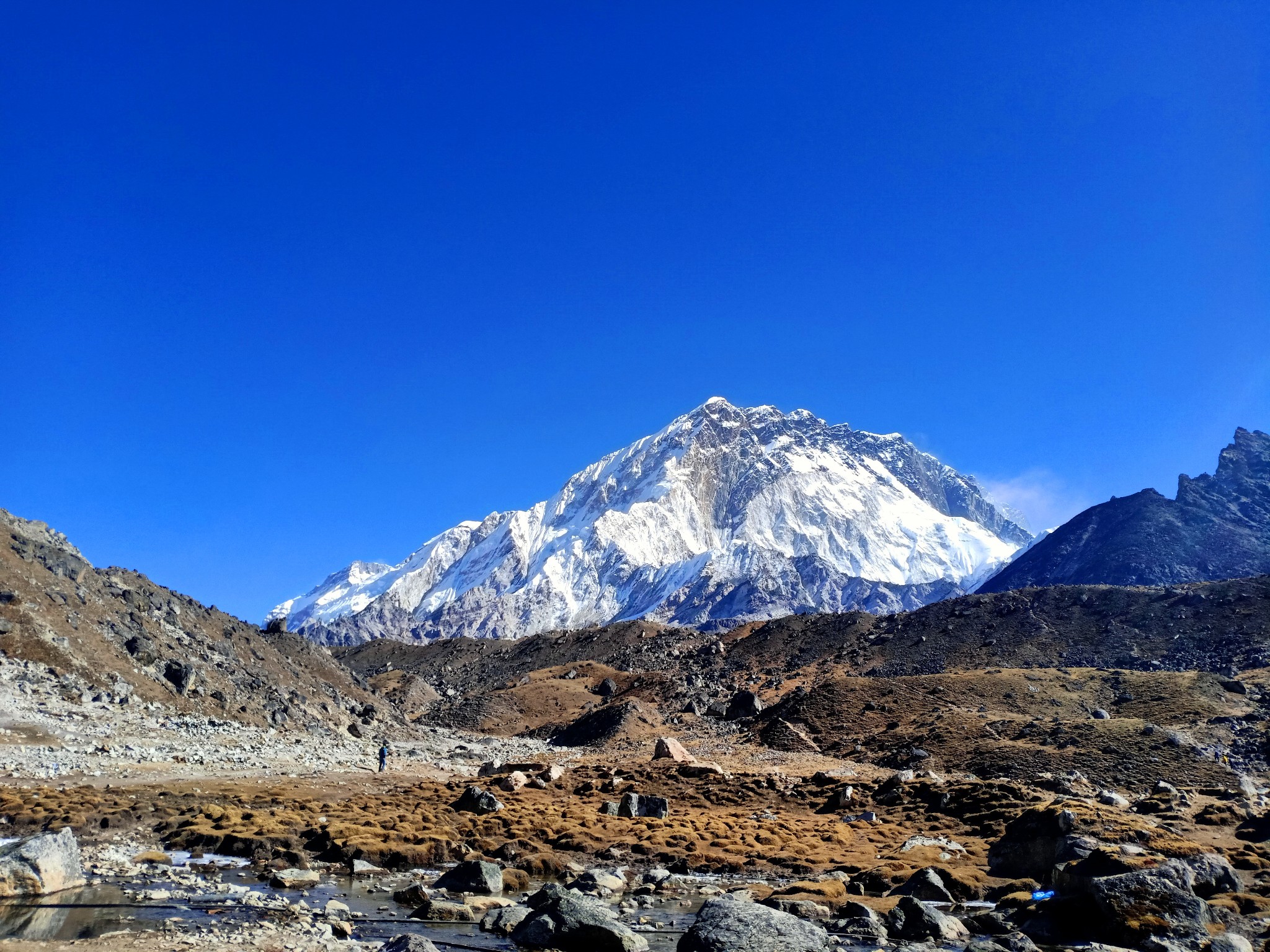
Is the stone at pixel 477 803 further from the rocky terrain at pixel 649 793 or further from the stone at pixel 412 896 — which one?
the stone at pixel 412 896

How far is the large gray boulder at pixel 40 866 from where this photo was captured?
2000 cm

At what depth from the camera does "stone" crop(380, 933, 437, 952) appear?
15.6 metres

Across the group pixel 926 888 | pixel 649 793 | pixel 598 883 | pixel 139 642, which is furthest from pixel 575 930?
pixel 139 642

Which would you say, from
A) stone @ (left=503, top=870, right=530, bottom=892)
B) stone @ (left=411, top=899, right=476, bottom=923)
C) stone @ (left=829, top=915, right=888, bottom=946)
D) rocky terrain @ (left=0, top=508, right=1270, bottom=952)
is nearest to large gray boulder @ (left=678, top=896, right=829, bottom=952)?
rocky terrain @ (left=0, top=508, right=1270, bottom=952)

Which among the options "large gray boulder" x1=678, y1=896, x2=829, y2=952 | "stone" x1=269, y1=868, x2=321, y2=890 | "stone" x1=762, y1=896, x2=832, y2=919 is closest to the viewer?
"large gray boulder" x1=678, y1=896, x2=829, y2=952

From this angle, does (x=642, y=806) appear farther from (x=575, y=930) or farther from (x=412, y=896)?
(x=575, y=930)

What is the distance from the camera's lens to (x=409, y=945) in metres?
15.7

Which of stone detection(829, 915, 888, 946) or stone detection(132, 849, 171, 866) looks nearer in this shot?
stone detection(829, 915, 888, 946)

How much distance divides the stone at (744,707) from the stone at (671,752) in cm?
3057

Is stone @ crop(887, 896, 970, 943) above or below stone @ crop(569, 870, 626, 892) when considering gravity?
above

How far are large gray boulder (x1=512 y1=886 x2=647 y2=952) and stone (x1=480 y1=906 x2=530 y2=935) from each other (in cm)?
44

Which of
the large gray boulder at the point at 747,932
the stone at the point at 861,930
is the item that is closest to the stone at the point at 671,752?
the stone at the point at 861,930

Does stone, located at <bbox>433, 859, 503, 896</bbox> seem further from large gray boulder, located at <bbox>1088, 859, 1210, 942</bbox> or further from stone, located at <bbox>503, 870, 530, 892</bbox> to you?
large gray boulder, located at <bbox>1088, 859, 1210, 942</bbox>

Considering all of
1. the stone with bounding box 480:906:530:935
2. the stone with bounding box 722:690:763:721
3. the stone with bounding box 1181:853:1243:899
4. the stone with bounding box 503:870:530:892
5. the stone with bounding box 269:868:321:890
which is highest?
the stone with bounding box 722:690:763:721
